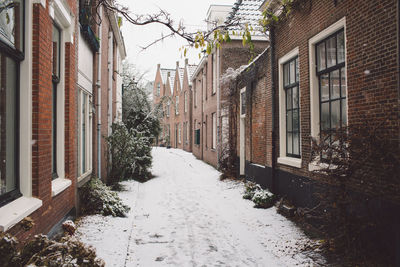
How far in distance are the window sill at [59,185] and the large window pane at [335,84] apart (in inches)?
201

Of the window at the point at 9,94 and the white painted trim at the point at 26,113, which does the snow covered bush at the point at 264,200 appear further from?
the window at the point at 9,94

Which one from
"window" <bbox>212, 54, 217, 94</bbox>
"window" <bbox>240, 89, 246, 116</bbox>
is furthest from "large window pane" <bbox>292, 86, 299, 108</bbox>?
"window" <bbox>212, 54, 217, 94</bbox>

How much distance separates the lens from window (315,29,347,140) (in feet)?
19.0

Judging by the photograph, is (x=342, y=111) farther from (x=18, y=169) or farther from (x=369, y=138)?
(x=18, y=169)

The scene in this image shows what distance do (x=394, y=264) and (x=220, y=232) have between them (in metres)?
2.99

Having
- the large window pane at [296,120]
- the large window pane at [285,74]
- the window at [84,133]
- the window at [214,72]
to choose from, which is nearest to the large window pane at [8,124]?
the window at [84,133]

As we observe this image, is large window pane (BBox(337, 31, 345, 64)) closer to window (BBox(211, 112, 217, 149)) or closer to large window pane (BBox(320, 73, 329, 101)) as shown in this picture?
large window pane (BBox(320, 73, 329, 101))

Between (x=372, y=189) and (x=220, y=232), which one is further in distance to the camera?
(x=220, y=232)

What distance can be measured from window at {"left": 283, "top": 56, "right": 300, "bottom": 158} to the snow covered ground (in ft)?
5.45

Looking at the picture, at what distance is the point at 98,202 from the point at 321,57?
5.65 metres

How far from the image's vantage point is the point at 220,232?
20.5ft

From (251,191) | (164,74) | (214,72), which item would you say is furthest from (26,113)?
(164,74)

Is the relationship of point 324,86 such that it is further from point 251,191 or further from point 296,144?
point 251,191

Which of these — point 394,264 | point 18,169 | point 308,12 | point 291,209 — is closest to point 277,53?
point 308,12
